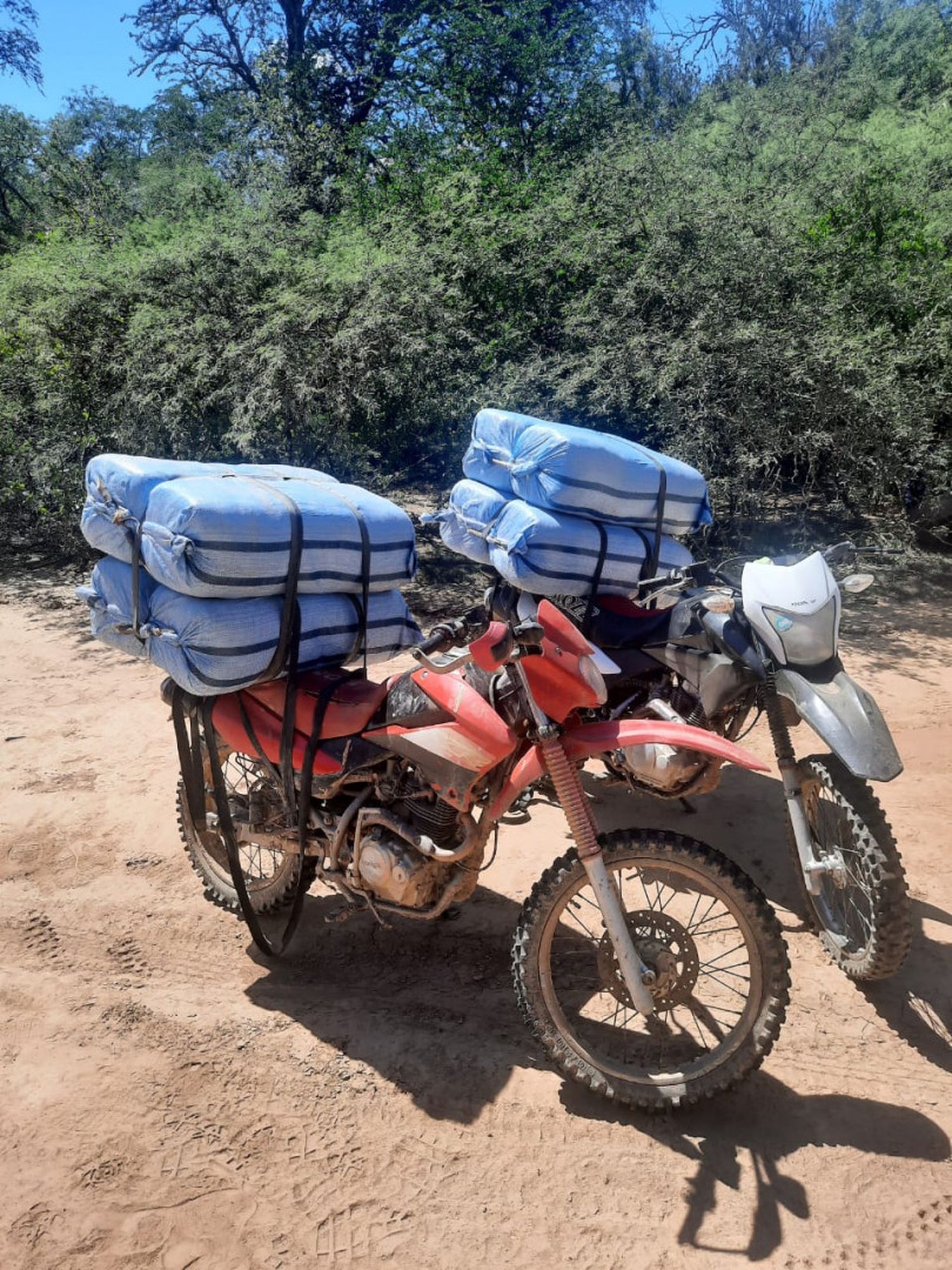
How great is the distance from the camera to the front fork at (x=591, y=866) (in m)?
2.49

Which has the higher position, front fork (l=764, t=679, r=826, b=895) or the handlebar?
the handlebar

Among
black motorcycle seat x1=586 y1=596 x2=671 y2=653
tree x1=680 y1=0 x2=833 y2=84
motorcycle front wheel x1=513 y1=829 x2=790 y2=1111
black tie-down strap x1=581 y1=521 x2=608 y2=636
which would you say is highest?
tree x1=680 y1=0 x2=833 y2=84

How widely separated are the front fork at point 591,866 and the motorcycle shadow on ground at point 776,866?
3.30 feet

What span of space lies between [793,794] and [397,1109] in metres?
1.60

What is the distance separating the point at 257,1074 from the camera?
2801 millimetres

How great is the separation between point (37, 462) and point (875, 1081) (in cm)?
827

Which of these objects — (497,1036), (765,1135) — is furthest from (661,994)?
(497,1036)

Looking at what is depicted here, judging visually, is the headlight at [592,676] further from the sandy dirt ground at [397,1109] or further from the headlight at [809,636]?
the sandy dirt ground at [397,1109]

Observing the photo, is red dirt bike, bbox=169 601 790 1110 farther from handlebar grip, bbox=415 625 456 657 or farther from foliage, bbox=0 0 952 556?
foliage, bbox=0 0 952 556

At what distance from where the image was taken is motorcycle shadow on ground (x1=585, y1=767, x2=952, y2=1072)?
9.71ft

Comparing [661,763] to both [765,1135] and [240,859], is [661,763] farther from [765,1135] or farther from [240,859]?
[240,859]

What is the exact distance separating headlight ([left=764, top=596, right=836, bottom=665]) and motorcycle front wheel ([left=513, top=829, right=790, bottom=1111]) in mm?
848

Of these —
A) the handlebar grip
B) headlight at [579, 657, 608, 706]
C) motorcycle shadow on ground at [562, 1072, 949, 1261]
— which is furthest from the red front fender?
motorcycle shadow on ground at [562, 1072, 949, 1261]

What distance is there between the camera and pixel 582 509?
3.85 metres
